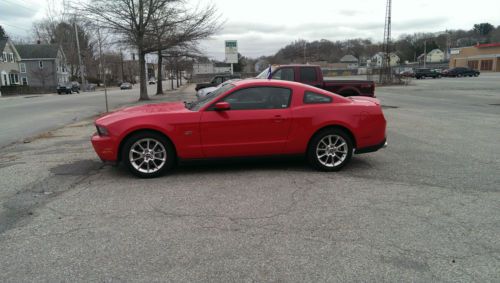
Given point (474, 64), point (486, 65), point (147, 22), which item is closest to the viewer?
point (147, 22)

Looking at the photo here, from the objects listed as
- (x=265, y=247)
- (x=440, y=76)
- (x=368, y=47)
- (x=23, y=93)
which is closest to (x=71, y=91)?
(x=23, y=93)

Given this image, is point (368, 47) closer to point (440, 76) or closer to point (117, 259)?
point (440, 76)

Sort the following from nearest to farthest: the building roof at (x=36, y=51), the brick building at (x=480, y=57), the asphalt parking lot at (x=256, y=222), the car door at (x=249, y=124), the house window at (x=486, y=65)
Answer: the asphalt parking lot at (x=256, y=222), the car door at (x=249, y=124), the building roof at (x=36, y=51), the brick building at (x=480, y=57), the house window at (x=486, y=65)

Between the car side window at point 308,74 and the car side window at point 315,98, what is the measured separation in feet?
21.3

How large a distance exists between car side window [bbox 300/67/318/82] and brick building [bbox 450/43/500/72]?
83327 millimetres

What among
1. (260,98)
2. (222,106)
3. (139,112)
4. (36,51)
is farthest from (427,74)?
(36,51)

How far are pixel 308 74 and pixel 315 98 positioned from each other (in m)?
6.70

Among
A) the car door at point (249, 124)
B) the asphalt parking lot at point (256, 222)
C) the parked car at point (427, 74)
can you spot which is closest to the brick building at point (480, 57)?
the parked car at point (427, 74)

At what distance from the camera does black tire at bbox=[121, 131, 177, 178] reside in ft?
18.9

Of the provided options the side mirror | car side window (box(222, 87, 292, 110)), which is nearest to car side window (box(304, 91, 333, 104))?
car side window (box(222, 87, 292, 110))

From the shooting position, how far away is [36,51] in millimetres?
70625

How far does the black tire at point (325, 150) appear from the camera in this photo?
612 cm

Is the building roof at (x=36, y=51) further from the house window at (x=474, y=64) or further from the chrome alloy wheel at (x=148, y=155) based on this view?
the house window at (x=474, y=64)

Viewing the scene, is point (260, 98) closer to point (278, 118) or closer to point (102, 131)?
point (278, 118)
